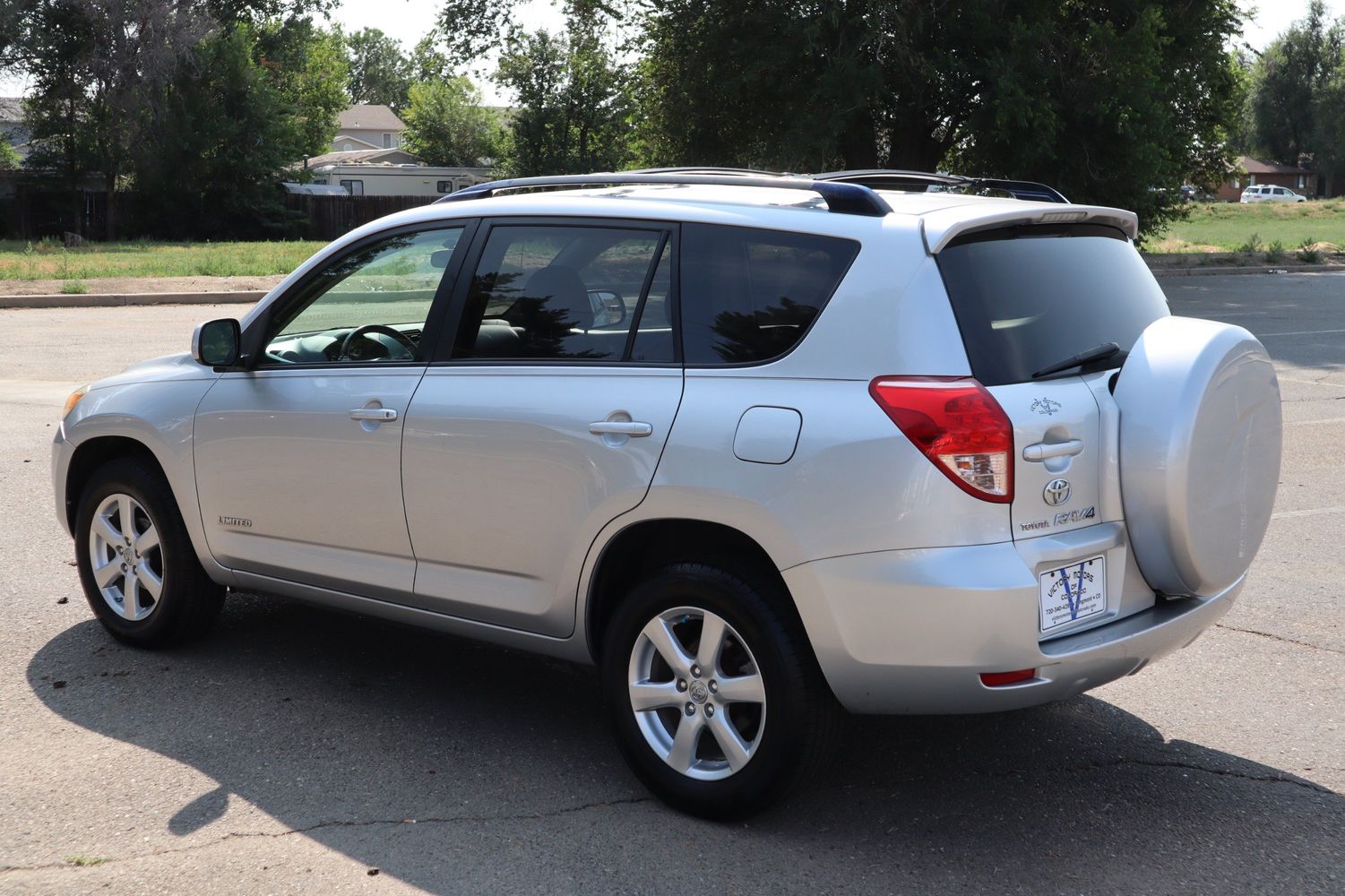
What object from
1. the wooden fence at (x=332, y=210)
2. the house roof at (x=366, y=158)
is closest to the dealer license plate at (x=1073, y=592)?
the wooden fence at (x=332, y=210)

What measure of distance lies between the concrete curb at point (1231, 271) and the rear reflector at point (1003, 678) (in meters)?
27.1

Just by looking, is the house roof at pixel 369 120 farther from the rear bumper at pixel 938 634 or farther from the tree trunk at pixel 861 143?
the rear bumper at pixel 938 634

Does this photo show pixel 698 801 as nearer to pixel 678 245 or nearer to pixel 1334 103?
pixel 678 245

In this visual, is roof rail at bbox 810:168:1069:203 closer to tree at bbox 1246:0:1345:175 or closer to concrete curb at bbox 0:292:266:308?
concrete curb at bbox 0:292:266:308

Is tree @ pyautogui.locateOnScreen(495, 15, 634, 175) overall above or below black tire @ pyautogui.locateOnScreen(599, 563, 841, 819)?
above

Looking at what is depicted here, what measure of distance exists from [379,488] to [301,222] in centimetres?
4829

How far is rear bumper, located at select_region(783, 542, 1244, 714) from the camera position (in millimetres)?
3285

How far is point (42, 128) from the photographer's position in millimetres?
46312

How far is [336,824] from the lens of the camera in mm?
3721

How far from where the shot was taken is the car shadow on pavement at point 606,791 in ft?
11.4

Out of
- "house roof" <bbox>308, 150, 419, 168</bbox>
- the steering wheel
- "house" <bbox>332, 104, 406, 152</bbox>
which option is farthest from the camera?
"house" <bbox>332, 104, 406, 152</bbox>

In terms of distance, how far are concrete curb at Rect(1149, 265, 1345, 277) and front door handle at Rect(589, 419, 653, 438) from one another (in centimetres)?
2698

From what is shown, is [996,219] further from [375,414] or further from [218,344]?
[218,344]

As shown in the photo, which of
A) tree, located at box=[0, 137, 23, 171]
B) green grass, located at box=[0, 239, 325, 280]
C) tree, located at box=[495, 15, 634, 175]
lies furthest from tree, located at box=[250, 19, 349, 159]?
green grass, located at box=[0, 239, 325, 280]
